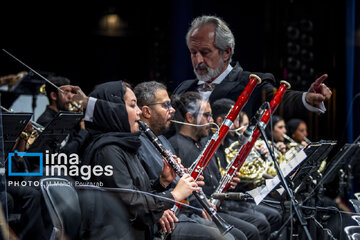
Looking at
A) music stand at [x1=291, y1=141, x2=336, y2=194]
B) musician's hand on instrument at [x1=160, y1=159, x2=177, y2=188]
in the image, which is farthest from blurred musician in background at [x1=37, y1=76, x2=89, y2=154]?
music stand at [x1=291, y1=141, x2=336, y2=194]

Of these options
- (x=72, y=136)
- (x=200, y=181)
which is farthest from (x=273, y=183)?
(x=72, y=136)

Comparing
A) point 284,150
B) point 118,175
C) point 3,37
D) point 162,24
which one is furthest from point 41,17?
point 284,150

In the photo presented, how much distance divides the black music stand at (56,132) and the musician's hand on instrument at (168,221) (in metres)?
0.68

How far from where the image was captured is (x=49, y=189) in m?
2.50

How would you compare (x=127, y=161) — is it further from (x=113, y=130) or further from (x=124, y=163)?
(x=113, y=130)

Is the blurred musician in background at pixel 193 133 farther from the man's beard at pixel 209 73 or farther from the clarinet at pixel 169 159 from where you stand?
the clarinet at pixel 169 159

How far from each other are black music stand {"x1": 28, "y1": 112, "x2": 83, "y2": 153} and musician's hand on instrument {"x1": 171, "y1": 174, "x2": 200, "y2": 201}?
2.10 ft

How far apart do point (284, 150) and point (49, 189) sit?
10.6 ft

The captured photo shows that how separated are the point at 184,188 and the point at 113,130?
Answer: 0.49 m

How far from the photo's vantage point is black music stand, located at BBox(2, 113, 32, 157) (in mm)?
2664

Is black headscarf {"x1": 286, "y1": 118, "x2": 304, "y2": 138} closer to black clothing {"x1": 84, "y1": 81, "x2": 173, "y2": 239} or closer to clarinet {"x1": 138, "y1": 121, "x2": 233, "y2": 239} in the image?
clarinet {"x1": 138, "y1": 121, "x2": 233, "y2": 239}

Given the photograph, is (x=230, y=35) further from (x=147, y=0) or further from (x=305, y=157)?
(x=305, y=157)

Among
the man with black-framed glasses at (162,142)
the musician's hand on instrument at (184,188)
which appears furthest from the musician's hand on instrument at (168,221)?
the musician's hand on instrument at (184,188)

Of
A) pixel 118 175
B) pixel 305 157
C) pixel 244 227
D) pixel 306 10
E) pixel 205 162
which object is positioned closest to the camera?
pixel 118 175
